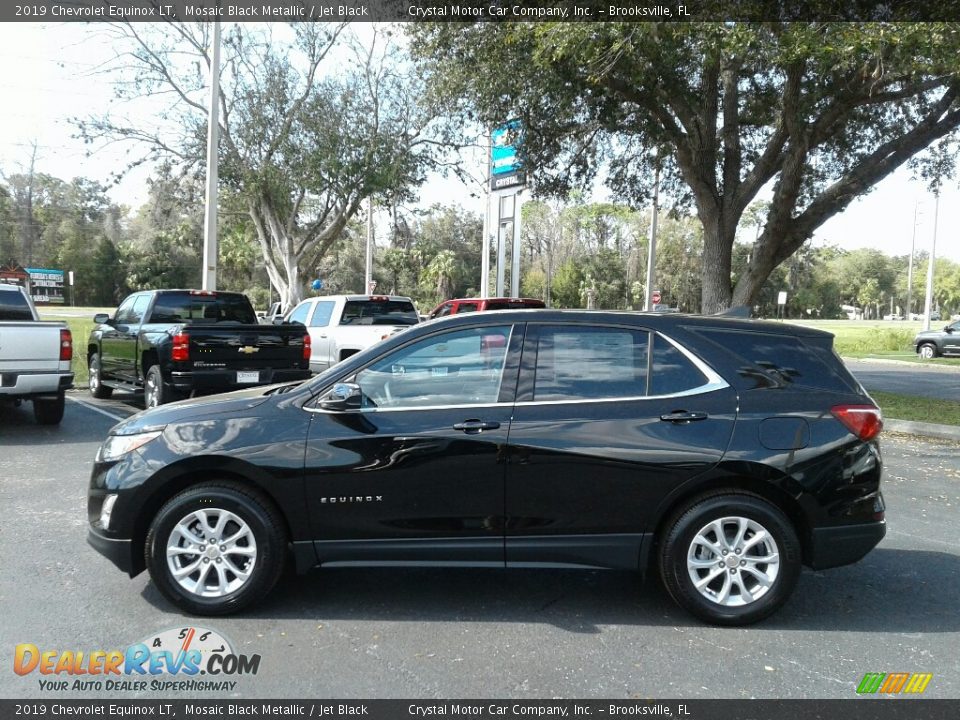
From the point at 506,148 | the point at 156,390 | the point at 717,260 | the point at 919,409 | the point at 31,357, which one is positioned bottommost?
the point at 919,409

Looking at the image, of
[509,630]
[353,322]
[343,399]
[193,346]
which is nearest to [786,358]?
[509,630]

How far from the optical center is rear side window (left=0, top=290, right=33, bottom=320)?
32.1 ft

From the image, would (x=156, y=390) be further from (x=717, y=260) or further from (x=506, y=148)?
(x=717, y=260)

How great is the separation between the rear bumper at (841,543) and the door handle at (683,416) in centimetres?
89

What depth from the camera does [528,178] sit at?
17281mm

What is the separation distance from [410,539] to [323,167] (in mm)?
19780

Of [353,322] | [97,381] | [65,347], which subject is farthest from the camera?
[353,322]

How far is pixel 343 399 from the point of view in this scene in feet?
13.7

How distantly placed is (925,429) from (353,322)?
9.62m

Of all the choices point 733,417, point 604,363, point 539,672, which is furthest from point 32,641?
point 733,417

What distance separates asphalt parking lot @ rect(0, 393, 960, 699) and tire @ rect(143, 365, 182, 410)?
4.83m

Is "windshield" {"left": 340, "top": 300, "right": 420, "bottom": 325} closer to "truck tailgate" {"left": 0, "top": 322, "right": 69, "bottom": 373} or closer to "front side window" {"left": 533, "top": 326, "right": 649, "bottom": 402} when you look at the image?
"truck tailgate" {"left": 0, "top": 322, "right": 69, "bottom": 373}
